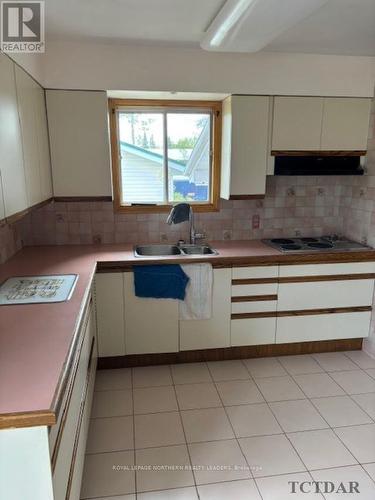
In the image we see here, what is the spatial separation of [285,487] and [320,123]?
248cm

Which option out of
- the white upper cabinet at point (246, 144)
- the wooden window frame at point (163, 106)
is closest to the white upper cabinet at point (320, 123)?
the white upper cabinet at point (246, 144)

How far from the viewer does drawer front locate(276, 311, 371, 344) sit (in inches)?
114

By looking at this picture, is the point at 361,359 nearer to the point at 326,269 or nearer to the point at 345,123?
the point at 326,269

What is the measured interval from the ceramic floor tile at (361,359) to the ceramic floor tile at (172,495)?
175 cm

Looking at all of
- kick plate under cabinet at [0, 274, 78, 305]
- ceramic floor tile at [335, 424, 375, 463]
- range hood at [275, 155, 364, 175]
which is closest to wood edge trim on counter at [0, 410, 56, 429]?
kick plate under cabinet at [0, 274, 78, 305]

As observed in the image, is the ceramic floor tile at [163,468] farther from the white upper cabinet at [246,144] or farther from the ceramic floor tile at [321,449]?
the white upper cabinet at [246,144]

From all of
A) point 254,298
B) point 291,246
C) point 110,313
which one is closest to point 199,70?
point 291,246

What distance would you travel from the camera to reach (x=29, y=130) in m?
2.11

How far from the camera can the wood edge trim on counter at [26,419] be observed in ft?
3.21

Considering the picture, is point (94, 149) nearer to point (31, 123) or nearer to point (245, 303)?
point (31, 123)

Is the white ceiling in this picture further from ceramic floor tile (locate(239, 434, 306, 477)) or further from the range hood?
ceramic floor tile (locate(239, 434, 306, 477))

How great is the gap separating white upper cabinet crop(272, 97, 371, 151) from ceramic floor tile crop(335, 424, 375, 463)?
6.55 ft

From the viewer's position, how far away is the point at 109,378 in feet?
8.75

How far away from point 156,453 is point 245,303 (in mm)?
1241
